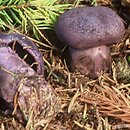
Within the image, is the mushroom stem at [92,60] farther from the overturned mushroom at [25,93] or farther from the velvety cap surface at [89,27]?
the overturned mushroom at [25,93]

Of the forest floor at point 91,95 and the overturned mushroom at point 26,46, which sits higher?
the overturned mushroom at point 26,46

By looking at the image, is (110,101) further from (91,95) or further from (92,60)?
(92,60)

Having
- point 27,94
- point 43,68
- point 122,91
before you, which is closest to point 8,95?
point 27,94

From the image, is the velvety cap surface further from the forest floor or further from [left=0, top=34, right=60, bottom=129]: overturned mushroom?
[left=0, top=34, right=60, bottom=129]: overturned mushroom

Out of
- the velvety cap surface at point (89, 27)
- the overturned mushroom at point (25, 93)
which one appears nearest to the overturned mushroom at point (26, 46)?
the overturned mushroom at point (25, 93)

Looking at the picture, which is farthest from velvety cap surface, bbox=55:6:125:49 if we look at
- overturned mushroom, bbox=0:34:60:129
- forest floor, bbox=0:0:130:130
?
overturned mushroom, bbox=0:34:60:129

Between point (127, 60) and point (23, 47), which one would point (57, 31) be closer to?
point (23, 47)
